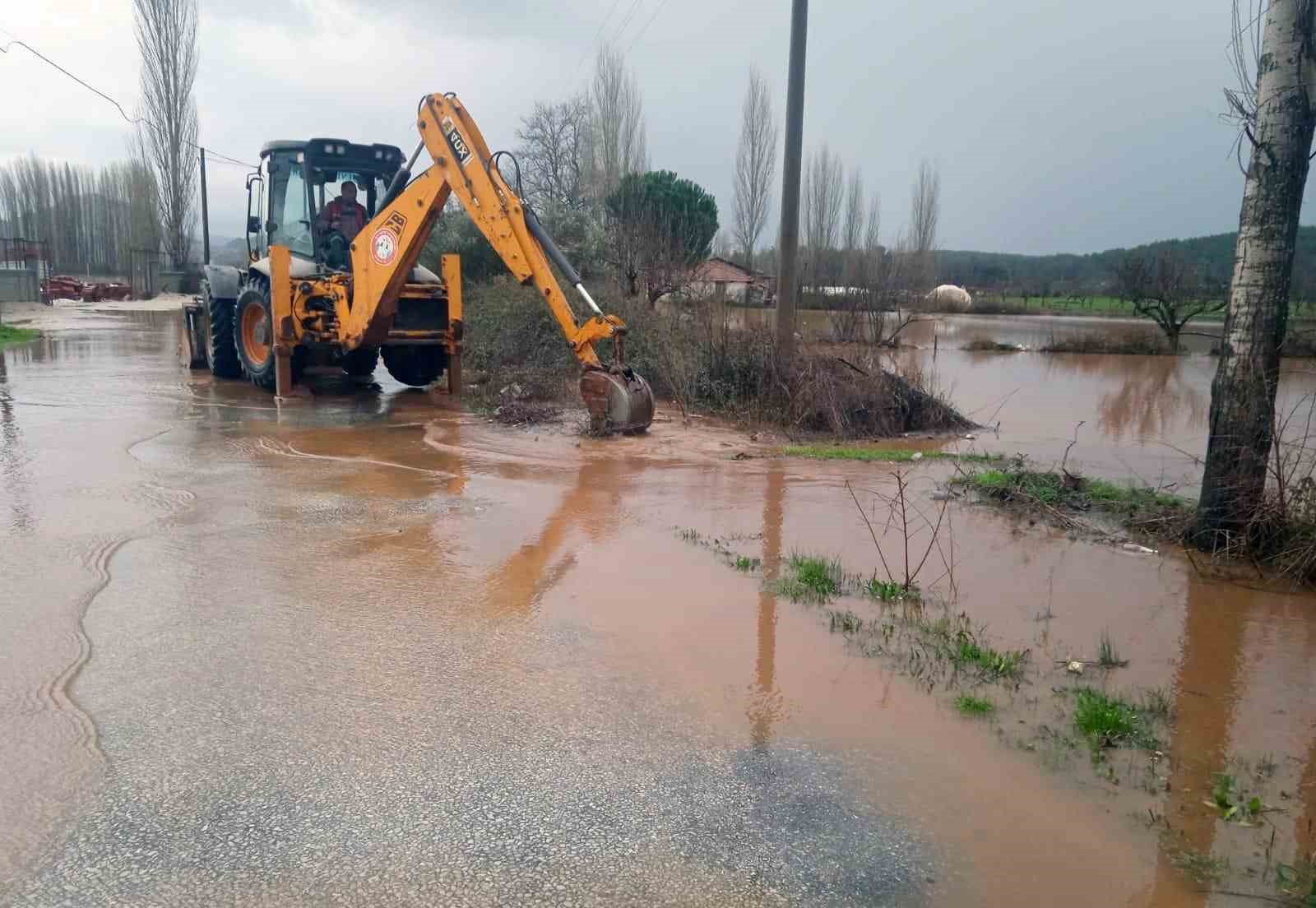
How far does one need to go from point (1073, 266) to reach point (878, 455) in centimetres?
8847

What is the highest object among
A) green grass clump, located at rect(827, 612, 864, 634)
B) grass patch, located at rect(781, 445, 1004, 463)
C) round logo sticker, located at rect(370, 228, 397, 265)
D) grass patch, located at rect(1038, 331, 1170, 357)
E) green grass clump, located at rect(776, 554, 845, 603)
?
round logo sticker, located at rect(370, 228, 397, 265)

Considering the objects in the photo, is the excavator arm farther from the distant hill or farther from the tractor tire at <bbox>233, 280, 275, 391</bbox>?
the distant hill

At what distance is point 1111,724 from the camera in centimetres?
421

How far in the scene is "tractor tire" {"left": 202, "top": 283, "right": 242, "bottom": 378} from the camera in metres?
15.7

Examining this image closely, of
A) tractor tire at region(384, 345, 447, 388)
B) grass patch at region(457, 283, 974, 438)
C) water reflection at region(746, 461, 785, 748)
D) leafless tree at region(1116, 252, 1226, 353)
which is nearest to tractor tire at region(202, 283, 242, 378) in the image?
tractor tire at region(384, 345, 447, 388)

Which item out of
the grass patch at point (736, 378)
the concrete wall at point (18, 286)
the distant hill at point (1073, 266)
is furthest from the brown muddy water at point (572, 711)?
the concrete wall at point (18, 286)

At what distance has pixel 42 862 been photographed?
3.21 meters

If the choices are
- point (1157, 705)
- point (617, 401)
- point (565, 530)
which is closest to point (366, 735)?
point (565, 530)

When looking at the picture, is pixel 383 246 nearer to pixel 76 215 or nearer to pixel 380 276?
pixel 380 276

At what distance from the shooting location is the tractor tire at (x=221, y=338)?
1568cm

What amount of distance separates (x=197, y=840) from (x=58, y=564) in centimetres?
374

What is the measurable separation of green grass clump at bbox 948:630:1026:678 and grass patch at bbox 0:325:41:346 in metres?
23.0

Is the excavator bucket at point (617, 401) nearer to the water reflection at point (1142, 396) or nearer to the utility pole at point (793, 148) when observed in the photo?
the utility pole at point (793, 148)

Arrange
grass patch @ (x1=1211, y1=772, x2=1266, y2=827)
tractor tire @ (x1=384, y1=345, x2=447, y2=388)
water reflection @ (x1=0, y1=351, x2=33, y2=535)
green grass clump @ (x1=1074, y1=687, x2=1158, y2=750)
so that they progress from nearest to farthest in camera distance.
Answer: grass patch @ (x1=1211, y1=772, x2=1266, y2=827) → green grass clump @ (x1=1074, y1=687, x2=1158, y2=750) → water reflection @ (x1=0, y1=351, x2=33, y2=535) → tractor tire @ (x1=384, y1=345, x2=447, y2=388)
